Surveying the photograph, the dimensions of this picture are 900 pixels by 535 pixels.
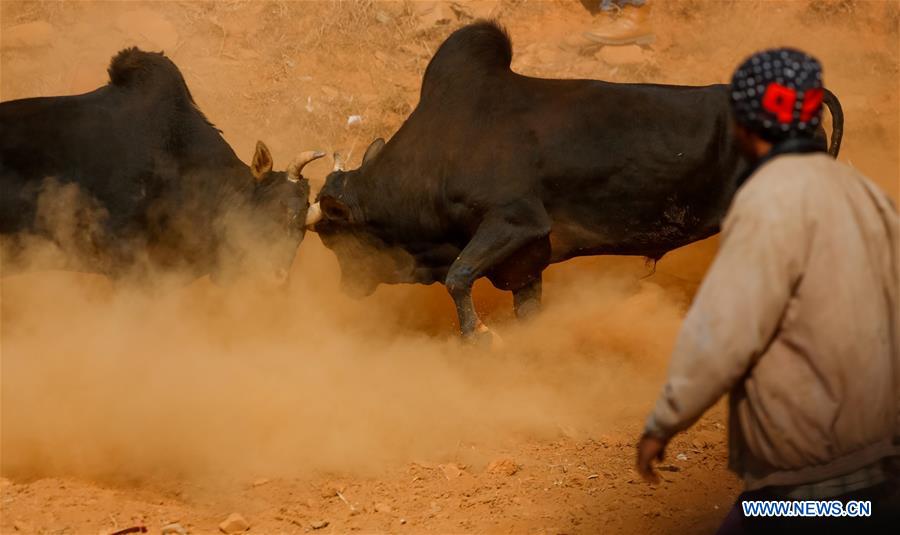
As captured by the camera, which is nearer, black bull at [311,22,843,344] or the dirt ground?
the dirt ground

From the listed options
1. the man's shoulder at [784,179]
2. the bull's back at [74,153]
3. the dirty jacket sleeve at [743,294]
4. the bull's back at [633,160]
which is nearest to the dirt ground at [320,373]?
the bull's back at [74,153]

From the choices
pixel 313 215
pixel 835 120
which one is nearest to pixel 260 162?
pixel 313 215

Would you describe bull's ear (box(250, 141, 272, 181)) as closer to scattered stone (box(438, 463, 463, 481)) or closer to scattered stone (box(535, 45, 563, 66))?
scattered stone (box(438, 463, 463, 481))

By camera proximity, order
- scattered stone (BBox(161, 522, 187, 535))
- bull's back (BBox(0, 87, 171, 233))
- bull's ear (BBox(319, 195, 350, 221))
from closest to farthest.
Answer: scattered stone (BBox(161, 522, 187, 535)) → bull's back (BBox(0, 87, 171, 233)) → bull's ear (BBox(319, 195, 350, 221))

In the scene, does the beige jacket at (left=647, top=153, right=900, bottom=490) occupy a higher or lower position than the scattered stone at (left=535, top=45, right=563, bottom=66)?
higher

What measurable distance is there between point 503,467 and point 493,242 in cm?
163

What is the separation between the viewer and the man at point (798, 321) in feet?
8.46

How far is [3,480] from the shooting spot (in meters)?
5.22

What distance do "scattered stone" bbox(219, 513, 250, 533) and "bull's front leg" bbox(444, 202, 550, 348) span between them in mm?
2265

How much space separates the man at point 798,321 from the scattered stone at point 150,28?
30.3 feet

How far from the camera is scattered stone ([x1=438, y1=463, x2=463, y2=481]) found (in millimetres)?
5324

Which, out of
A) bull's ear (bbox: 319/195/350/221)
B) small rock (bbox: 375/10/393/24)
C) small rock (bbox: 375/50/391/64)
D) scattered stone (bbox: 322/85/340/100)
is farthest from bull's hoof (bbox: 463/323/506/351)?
small rock (bbox: 375/10/393/24)

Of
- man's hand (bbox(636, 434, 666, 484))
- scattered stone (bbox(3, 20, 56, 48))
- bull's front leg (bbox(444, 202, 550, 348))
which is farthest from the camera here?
scattered stone (bbox(3, 20, 56, 48))

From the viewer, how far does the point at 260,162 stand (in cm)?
747
